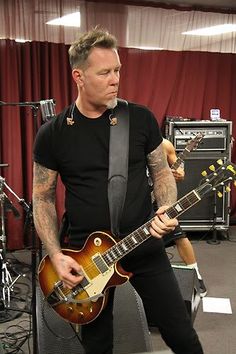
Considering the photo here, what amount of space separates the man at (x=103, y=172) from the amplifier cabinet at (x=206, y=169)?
2.93 m

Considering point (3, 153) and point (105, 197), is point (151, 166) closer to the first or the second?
point (105, 197)

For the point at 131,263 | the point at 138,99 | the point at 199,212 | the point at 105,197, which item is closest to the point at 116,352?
the point at 131,263

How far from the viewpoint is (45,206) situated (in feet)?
6.01

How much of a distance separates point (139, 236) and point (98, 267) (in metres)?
0.23

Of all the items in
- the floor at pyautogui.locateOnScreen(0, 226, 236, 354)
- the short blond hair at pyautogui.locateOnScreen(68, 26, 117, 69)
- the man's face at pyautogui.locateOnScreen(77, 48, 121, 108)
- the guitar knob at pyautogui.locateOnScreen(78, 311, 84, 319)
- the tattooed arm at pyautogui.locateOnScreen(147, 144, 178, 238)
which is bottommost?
the floor at pyautogui.locateOnScreen(0, 226, 236, 354)

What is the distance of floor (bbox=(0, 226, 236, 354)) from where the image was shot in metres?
2.64

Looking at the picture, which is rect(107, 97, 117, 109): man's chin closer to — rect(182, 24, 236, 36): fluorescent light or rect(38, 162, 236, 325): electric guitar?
rect(38, 162, 236, 325): electric guitar

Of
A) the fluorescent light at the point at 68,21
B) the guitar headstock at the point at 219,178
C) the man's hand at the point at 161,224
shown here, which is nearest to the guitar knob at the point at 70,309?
the man's hand at the point at 161,224

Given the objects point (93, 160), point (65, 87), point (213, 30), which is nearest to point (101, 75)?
point (93, 160)

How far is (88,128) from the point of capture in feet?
5.62

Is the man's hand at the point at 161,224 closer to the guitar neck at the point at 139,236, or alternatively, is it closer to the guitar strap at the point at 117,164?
the guitar neck at the point at 139,236

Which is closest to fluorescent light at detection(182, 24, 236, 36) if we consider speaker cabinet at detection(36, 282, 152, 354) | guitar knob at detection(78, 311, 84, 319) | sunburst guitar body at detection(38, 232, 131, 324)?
speaker cabinet at detection(36, 282, 152, 354)

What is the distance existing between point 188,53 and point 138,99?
0.78 m

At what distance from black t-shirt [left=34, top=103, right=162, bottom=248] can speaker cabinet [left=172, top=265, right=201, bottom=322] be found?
40.4 inches
